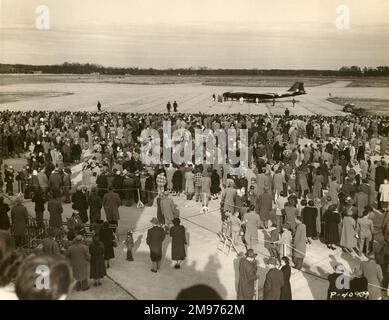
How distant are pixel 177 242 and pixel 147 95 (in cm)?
4162

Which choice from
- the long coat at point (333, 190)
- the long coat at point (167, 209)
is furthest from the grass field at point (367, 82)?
the long coat at point (167, 209)

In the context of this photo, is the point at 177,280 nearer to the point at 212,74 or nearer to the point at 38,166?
the point at 38,166

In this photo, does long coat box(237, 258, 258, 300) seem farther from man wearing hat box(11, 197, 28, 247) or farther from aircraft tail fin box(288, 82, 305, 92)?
aircraft tail fin box(288, 82, 305, 92)

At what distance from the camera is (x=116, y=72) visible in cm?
5981

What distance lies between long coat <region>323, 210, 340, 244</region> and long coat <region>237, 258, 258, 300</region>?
329cm

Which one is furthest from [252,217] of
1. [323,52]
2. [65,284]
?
[323,52]

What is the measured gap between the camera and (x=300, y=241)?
947 cm

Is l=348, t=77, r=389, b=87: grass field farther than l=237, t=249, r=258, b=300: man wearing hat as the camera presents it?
Yes

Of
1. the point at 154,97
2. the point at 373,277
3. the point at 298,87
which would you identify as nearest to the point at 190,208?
the point at 373,277

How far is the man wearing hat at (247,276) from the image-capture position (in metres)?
7.85

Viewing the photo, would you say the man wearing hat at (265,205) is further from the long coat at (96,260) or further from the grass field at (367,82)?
the grass field at (367,82)

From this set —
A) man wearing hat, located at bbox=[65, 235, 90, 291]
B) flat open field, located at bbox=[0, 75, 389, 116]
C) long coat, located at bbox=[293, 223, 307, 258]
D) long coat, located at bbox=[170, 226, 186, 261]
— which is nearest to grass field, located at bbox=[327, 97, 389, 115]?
flat open field, located at bbox=[0, 75, 389, 116]

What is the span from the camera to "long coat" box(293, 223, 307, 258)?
942 cm
